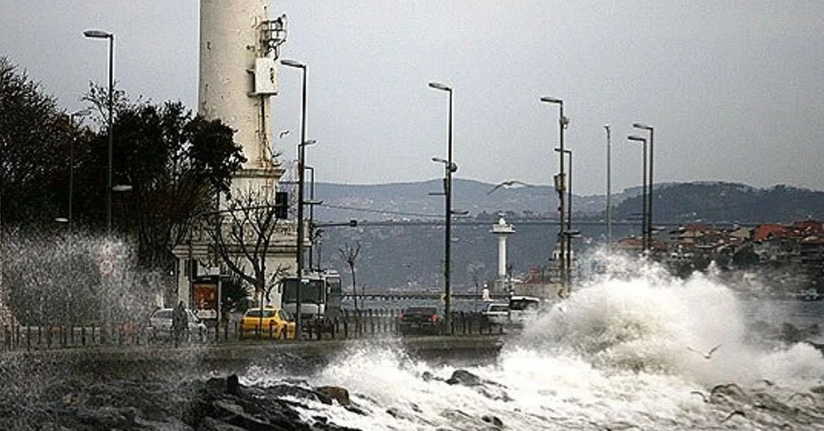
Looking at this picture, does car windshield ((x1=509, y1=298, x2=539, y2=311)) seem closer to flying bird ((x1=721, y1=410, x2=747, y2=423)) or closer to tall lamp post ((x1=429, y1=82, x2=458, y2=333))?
tall lamp post ((x1=429, y1=82, x2=458, y2=333))

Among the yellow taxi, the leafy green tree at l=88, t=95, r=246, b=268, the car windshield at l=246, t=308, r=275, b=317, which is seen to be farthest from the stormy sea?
the leafy green tree at l=88, t=95, r=246, b=268

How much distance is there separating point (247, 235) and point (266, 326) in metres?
30.7

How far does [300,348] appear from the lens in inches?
1629

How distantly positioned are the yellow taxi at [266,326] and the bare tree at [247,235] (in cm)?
2042

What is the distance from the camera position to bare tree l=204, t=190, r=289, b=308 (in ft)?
254

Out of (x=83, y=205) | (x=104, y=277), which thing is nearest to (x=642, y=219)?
(x=83, y=205)

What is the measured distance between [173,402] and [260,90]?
183 ft

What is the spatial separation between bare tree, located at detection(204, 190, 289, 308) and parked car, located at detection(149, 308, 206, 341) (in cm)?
2483

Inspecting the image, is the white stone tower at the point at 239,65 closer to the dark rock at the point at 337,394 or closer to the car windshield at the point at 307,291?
the car windshield at the point at 307,291

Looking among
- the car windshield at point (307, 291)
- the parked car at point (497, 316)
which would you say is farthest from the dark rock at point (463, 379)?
the car windshield at point (307, 291)

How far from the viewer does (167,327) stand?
1845 inches

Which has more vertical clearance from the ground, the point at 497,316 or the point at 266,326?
the point at 266,326

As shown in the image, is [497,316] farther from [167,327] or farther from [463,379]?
[463,379]

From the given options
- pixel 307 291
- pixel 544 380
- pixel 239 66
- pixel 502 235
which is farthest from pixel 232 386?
pixel 502 235
